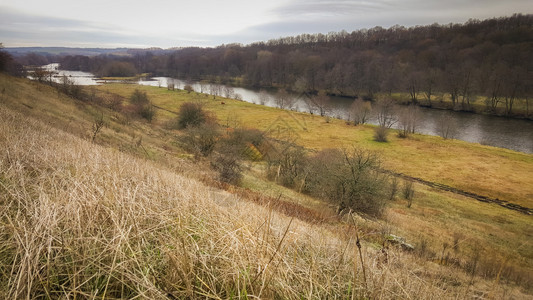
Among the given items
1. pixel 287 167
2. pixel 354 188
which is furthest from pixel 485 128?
pixel 354 188

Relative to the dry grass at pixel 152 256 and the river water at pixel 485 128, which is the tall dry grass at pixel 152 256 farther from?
the river water at pixel 485 128

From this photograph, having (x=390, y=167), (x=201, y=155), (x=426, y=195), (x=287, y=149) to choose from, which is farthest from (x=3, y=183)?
(x=390, y=167)

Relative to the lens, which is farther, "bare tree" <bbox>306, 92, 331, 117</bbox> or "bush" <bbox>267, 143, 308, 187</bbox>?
"bare tree" <bbox>306, 92, 331, 117</bbox>

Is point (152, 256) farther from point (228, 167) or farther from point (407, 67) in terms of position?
point (407, 67)

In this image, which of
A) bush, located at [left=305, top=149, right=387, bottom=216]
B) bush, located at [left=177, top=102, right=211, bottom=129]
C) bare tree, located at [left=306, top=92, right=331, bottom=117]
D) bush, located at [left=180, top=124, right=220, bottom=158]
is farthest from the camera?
bare tree, located at [left=306, top=92, right=331, bottom=117]

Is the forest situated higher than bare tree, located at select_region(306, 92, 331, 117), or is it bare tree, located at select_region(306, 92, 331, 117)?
the forest

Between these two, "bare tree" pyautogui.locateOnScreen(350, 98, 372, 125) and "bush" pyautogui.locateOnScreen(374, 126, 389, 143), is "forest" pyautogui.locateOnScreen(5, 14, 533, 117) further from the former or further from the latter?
"bush" pyautogui.locateOnScreen(374, 126, 389, 143)

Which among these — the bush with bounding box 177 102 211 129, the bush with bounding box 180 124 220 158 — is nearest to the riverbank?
the bush with bounding box 177 102 211 129

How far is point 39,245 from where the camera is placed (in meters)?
1.85

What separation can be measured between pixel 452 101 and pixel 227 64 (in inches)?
4384

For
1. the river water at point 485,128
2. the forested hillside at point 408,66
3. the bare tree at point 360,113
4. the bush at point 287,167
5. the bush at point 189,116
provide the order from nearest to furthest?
the bush at point 287,167
the bush at point 189,116
the river water at point 485,128
the bare tree at point 360,113
the forested hillside at point 408,66

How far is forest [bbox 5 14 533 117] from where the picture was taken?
6900 cm

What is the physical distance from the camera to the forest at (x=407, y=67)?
6900cm

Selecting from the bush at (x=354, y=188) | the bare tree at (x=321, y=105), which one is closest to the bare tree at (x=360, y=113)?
the bare tree at (x=321, y=105)
